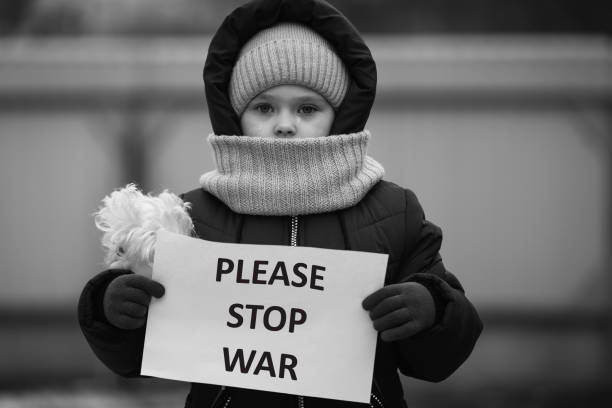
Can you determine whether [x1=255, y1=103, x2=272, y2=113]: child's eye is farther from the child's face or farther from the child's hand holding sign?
the child's hand holding sign

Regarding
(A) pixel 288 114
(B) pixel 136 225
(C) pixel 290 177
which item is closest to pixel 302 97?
(A) pixel 288 114

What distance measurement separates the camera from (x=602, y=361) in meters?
5.19

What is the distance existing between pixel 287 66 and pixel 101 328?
0.66m

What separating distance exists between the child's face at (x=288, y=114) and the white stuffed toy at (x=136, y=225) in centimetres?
25

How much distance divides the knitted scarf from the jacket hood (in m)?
0.06

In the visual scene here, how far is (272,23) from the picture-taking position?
81.0 inches

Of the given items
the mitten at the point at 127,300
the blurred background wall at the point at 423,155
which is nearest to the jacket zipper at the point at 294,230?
the mitten at the point at 127,300

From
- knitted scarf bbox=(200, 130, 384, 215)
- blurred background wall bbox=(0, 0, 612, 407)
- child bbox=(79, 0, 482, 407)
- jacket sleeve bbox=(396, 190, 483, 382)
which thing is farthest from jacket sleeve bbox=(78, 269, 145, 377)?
blurred background wall bbox=(0, 0, 612, 407)

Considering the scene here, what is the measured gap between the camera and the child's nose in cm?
195

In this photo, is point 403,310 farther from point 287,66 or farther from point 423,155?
point 423,155

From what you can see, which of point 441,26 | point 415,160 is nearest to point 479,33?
point 441,26

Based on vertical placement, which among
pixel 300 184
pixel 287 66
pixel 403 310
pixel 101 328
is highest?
pixel 287 66

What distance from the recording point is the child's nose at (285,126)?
6.39 feet

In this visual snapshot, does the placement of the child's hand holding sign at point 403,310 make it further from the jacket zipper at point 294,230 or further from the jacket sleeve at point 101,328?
the jacket sleeve at point 101,328
